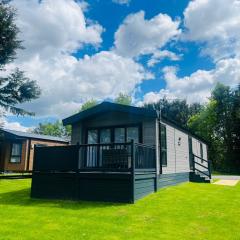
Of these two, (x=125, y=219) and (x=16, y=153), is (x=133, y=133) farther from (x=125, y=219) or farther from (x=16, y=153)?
(x=16, y=153)

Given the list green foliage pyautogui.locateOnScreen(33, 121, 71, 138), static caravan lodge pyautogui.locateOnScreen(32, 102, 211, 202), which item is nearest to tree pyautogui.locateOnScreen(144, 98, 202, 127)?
green foliage pyautogui.locateOnScreen(33, 121, 71, 138)

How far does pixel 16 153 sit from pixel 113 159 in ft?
54.4

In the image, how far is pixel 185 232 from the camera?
5.29 meters

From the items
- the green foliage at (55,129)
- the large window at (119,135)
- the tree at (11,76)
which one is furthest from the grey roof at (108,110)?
the green foliage at (55,129)

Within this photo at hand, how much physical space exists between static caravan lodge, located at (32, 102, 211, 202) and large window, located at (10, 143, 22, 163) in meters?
12.4

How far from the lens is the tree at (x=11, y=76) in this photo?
1894 centimetres

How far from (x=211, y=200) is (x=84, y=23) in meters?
9.53

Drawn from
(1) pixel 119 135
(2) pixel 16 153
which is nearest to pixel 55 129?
(2) pixel 16 153

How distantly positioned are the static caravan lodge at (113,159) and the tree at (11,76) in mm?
9122

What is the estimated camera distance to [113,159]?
9109mm

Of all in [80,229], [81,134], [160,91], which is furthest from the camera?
[160,91]

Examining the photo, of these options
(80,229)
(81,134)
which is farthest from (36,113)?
Result: (80,229)

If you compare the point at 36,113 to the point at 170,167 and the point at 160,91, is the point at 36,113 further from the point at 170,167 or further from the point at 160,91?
the point at 160,91

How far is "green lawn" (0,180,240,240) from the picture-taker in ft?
16.9
